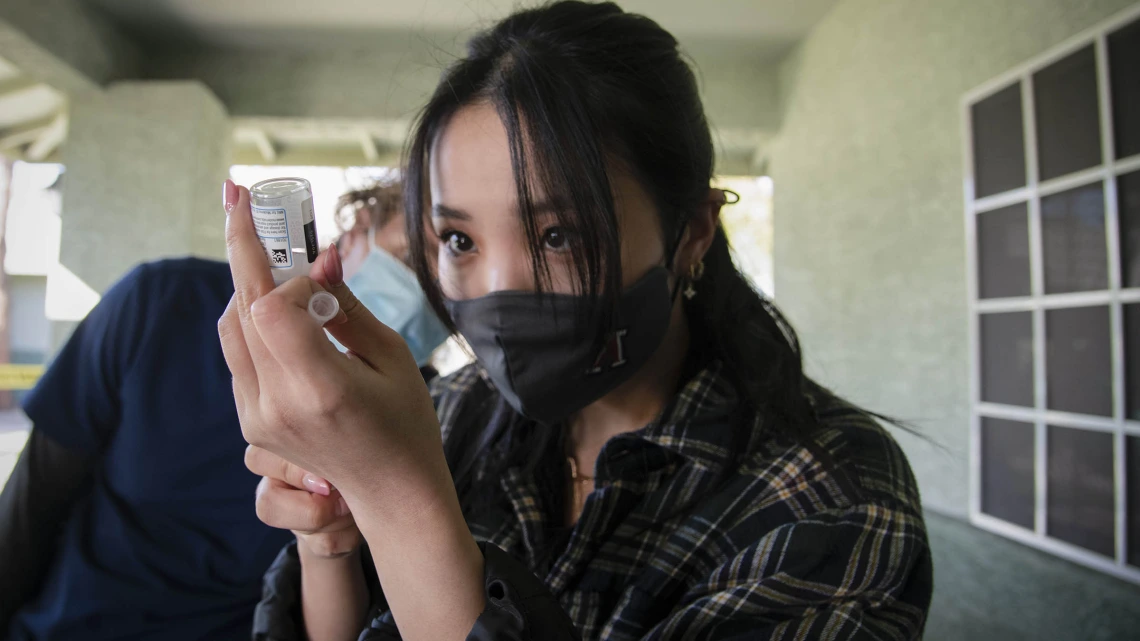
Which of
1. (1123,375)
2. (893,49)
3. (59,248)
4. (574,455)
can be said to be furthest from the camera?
(59,248)

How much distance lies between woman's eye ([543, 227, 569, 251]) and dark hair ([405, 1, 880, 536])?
19 mm

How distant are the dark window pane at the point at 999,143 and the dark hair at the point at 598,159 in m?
2.40

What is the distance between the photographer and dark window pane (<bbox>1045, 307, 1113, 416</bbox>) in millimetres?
2369

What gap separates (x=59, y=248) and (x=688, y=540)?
593 cm

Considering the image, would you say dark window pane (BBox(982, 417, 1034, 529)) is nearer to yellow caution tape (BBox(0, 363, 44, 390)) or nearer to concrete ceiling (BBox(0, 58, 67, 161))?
yellow caution tape (BBox(0, 363, 44, 390))

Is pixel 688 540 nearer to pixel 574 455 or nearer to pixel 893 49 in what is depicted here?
pixel 574 455

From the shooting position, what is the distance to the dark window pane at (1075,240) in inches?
93.4

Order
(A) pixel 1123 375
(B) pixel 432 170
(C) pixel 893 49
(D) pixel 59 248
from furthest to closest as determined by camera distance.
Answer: (D) pixel 59 248 → (C) pixel 893 49 → (A) pixel 1123 375 → (B) pixel 432 170

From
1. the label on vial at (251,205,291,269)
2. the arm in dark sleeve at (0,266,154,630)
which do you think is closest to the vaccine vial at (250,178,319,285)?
the label on vial at (251,205,291,269)

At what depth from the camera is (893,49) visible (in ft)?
12.2

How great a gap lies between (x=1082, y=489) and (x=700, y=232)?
7.66ft

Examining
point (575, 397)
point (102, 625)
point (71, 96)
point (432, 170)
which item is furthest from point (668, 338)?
point (71, 96)

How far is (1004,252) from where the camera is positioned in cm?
290

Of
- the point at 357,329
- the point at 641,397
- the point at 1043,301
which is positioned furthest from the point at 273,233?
the point at 1043,301
